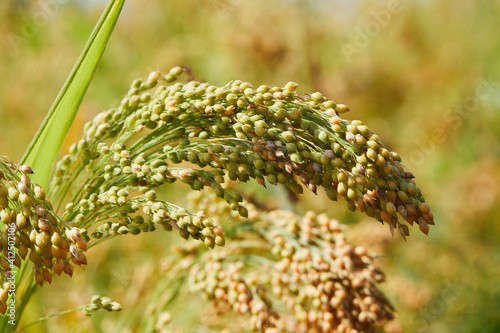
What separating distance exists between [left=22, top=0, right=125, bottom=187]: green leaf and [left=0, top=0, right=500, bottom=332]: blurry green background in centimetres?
125

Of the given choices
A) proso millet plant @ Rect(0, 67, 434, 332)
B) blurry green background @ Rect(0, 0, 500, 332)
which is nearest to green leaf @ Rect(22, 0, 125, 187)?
proso millet plant @ Rect(0, 67, 434, 332)

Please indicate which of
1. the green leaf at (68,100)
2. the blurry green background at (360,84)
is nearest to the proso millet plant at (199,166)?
the green leaf at (68,100)

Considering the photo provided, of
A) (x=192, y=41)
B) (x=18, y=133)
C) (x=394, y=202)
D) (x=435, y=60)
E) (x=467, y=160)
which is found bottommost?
(x=394, y=202)

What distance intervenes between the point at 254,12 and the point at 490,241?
248 centimetres

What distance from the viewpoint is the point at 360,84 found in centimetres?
396

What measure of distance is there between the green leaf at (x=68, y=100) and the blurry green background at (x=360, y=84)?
49.0 inches

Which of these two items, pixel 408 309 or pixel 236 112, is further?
pixel 408 309

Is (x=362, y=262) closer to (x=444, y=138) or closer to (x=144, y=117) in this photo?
(x=144, y=117)

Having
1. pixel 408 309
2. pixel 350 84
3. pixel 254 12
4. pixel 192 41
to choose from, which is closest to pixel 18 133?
pixel 192 41

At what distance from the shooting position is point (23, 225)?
0.74 metres

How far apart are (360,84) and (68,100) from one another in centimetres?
327

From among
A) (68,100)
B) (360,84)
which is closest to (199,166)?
(68,100)

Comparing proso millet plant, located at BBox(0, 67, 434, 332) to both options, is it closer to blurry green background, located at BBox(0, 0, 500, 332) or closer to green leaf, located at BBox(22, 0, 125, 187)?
green leaf, located at BBox(22, 0, 125, 187)

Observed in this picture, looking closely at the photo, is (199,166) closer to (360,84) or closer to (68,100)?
(68,100)
